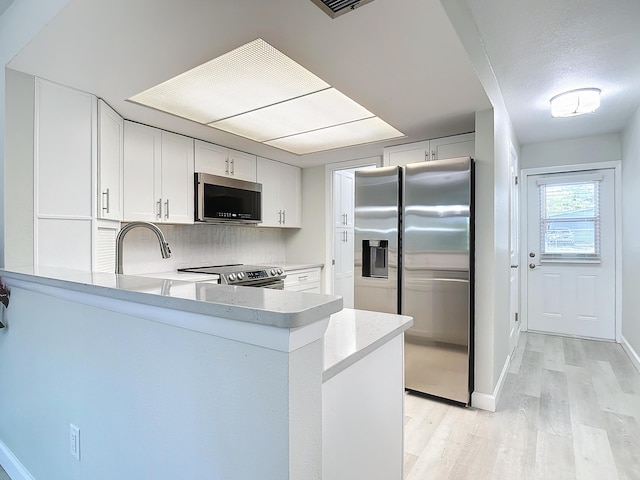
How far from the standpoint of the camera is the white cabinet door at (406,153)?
123 inches

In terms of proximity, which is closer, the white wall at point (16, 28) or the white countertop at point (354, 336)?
the white countertop at point (354, 336)

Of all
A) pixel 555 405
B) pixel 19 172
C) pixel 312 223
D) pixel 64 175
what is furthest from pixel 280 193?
pixel 555 405

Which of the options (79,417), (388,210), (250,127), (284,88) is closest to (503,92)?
(388,210)

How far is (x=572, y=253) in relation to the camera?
14.1 feet

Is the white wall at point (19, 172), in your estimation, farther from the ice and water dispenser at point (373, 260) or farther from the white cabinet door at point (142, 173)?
the ice and water dispenser at point (373, 260)

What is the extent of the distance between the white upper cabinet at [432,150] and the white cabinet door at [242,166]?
4.72ft

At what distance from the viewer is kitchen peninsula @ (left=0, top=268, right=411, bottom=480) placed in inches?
28.4

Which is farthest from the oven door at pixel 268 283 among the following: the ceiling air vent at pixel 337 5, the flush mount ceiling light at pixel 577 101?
the flush mount ceiling light at pixel 577 101

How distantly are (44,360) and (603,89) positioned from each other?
4040 millimetres

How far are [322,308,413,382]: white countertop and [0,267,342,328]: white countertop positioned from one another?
0.22m

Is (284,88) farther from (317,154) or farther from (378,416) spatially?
(378,416)

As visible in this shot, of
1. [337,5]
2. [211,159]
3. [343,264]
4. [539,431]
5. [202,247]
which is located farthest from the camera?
[343,264]

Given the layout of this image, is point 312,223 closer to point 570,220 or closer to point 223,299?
point 570,220

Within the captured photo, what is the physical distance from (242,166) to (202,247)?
0.95m
